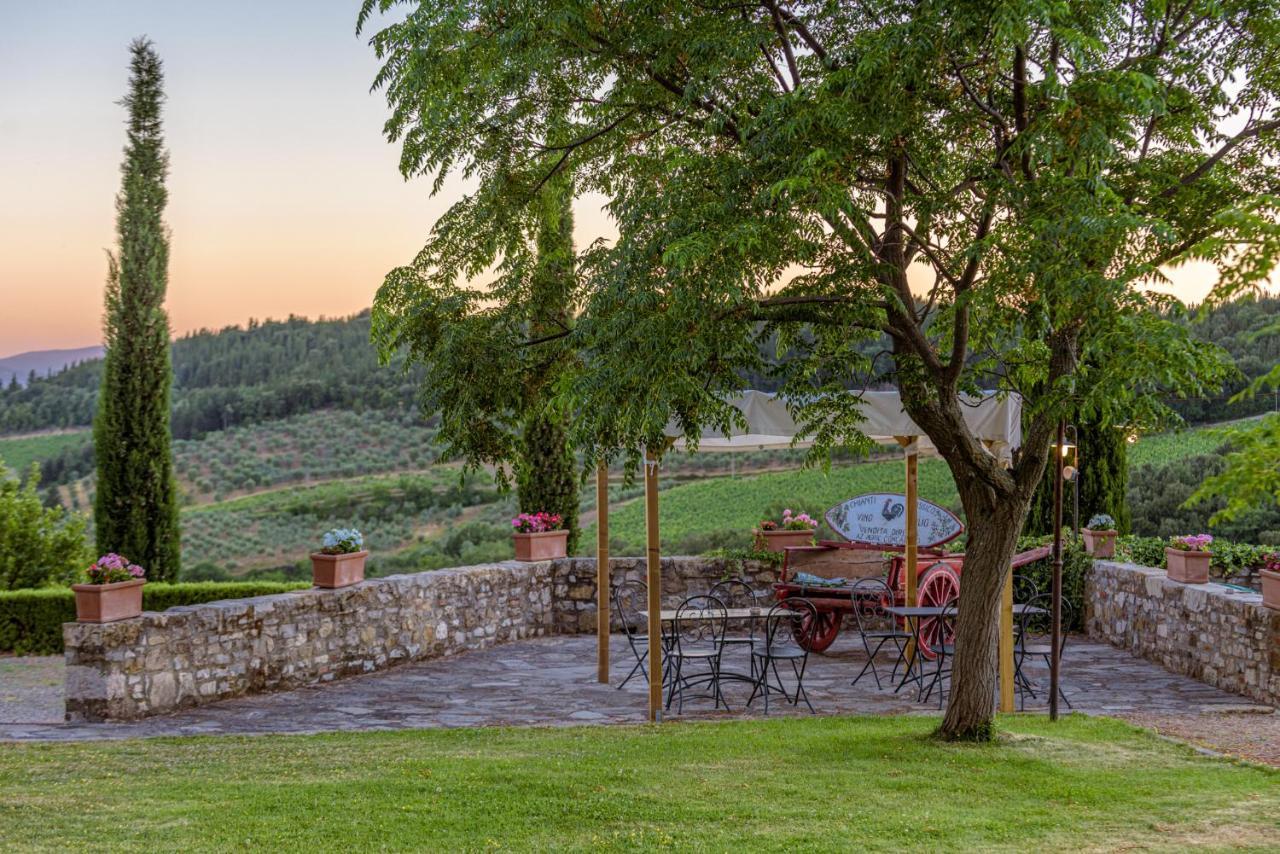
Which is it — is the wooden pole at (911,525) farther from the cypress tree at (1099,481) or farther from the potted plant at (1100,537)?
the cypress tree at (1099,481)

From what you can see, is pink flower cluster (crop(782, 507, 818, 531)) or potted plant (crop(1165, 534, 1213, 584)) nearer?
potted plant (crop(1165, 534, 1213, 584))

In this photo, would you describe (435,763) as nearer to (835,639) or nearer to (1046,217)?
(1046,217)

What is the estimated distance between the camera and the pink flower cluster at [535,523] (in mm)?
12516

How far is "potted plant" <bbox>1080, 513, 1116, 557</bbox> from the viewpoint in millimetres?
12594

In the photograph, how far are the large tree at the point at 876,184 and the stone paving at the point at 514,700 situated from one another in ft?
7.61

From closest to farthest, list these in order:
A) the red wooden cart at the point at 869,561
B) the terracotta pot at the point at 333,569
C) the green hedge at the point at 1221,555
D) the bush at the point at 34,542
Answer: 1. the terracotta pot at the point at 333,569
2. the red wooden cart at the point at 869,561
3. the green hedge at the point at 1221,555
4. the bush at the point at 34,542

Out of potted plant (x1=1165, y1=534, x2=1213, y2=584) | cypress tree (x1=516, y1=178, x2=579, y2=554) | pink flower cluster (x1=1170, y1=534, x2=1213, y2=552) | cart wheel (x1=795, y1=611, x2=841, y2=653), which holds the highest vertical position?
cypress tree (x1=516, y1=178, x2=579, y2=554)

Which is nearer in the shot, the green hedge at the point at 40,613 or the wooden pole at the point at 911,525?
the wooden pole at the point at 911,525

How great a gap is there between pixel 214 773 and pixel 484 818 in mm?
1760

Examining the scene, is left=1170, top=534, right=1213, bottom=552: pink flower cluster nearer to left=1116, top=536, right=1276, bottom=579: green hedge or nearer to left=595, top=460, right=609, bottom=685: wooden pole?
left=1116, top=536, right=1276, bottom=579: green hedge

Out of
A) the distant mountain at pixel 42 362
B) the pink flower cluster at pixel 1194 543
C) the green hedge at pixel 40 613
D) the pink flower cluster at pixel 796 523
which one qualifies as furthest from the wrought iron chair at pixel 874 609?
the distant mountain at pixel 42 362

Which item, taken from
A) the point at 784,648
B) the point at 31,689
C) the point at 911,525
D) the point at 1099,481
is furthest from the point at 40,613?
the point at 1099,481

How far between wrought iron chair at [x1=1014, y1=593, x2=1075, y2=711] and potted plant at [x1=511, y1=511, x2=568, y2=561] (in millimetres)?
5005

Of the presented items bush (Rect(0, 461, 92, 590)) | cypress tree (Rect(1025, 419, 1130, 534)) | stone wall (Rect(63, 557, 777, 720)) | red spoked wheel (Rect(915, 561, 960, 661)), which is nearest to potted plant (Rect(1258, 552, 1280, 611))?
red spoked wheel (Rect(915, 561, 960, 661))
